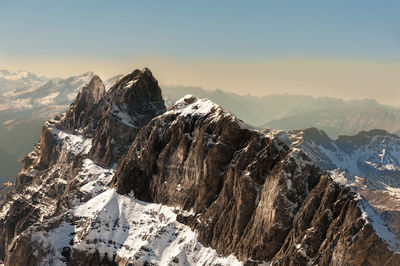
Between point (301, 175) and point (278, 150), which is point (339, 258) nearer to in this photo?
point (301, 175)

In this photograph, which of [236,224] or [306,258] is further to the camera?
[236,224]

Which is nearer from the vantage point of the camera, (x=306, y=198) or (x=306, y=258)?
(x=306, y=258)

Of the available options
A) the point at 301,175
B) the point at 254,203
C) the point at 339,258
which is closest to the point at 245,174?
the point at 254,203

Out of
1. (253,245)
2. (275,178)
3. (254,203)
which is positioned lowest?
(253,245)

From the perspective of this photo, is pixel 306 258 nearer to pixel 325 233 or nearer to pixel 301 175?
pixel 325 233

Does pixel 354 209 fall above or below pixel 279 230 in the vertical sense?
above

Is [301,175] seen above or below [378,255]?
above

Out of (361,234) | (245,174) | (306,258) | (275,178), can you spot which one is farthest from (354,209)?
(245,174)

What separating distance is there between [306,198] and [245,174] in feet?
Result: 96.5

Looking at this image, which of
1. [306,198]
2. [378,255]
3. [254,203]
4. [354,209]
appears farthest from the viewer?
[254,203]

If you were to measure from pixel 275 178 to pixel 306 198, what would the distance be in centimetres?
1504

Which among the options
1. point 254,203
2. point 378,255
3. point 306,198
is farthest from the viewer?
point 254,203

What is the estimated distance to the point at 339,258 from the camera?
14875 centimetres

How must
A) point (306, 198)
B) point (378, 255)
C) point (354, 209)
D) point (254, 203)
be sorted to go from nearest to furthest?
point (378, 255) < point (354, 209) < point (306, 198) < point (254, 203)
